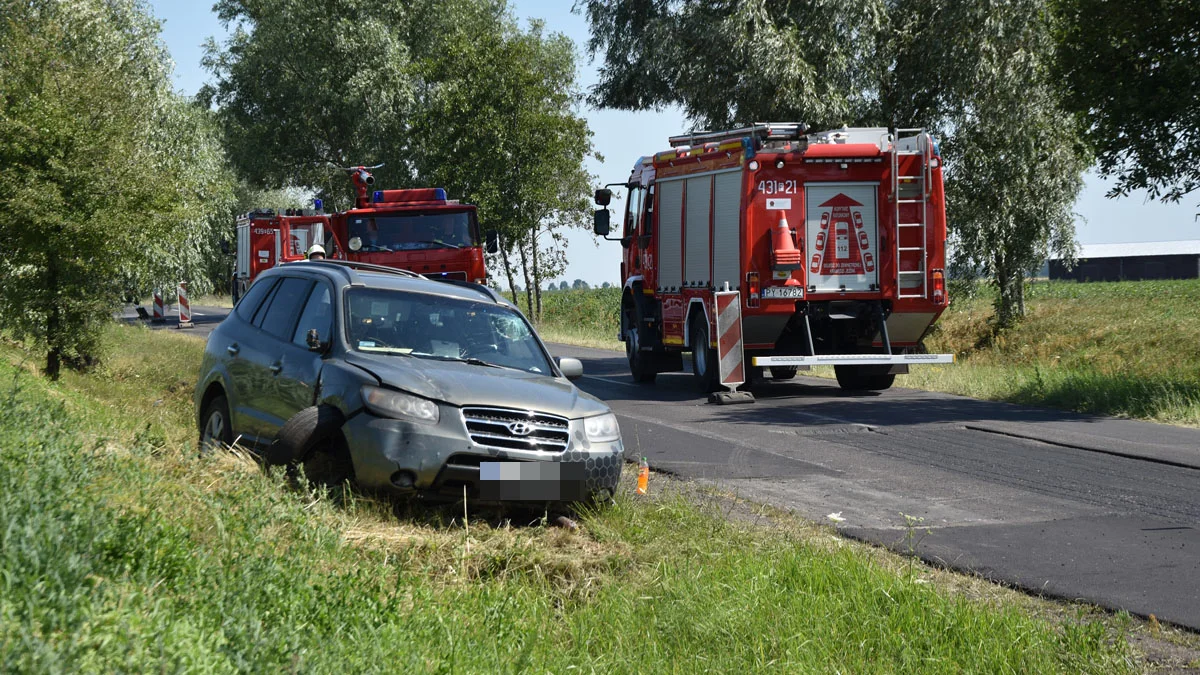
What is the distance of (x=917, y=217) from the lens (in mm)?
16172

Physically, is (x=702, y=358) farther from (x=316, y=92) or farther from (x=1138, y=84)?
(x=316, y=92)

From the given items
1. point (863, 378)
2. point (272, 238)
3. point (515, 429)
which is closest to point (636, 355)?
point (863, 378)

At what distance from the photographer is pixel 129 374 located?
1850 cm

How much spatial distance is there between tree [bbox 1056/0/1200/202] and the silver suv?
10.3 meters

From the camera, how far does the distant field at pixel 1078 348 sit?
1508 cm

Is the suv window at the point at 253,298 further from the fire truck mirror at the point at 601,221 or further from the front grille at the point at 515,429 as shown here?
the fire truck mirror at the point at 601,221

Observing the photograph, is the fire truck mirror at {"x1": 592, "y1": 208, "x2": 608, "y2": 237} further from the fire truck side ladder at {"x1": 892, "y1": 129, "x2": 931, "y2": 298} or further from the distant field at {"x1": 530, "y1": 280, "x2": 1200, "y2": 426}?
the distant field at {"x1": 530, "y1": 280, "x2": 1200, "y2": 426}

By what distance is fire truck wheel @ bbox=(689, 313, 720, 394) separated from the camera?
16641 millimetres

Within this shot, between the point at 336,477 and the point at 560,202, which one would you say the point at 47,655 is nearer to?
the point at 336,477

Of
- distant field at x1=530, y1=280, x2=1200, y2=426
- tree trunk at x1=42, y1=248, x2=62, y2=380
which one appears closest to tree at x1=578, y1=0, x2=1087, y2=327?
distant field at x1=530, y1=280, x2=1200, y2=426

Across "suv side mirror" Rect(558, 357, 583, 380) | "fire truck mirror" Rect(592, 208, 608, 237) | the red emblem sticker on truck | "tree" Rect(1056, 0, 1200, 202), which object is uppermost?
"tree" Rect(1056, 0, 1200, 202)

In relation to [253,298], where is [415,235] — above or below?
above

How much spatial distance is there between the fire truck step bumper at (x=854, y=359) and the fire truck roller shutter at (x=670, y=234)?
2724mm

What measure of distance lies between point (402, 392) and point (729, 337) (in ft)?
31.3
